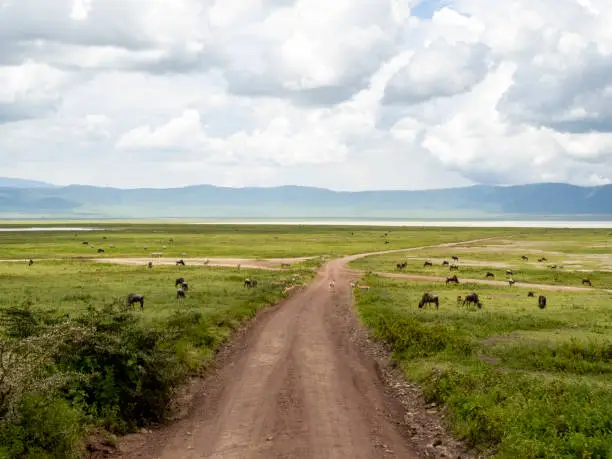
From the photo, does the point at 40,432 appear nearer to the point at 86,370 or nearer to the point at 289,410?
the point at 86,370

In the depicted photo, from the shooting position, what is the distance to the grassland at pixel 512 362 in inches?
623

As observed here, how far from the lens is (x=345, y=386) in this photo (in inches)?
890

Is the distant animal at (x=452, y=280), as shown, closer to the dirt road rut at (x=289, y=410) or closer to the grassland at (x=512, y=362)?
the grassland at (x=512, y=362)

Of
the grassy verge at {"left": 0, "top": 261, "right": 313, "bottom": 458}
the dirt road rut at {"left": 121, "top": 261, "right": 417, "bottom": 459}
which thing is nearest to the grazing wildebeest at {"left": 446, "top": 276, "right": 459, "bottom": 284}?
the dirt road rut at {"left": 121, "top": 261, "right": 417, "bottom": 459}

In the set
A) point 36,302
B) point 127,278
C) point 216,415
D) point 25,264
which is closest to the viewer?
point 216,415

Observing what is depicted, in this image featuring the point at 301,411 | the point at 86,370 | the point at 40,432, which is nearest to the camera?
the point at 40,432

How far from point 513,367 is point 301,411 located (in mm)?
10277

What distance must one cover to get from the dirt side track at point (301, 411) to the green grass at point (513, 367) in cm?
109

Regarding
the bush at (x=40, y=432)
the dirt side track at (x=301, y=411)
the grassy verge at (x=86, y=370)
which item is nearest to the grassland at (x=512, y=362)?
the dirt side track at (x=301, y=411)

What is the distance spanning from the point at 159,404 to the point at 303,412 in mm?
4849

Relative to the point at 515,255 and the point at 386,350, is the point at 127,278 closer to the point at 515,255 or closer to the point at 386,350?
the point at 386,350

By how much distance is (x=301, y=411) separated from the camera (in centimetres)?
1941

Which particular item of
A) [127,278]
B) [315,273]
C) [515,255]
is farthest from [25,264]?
[515,255]

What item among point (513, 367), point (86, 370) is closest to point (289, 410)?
point (86, 370)
